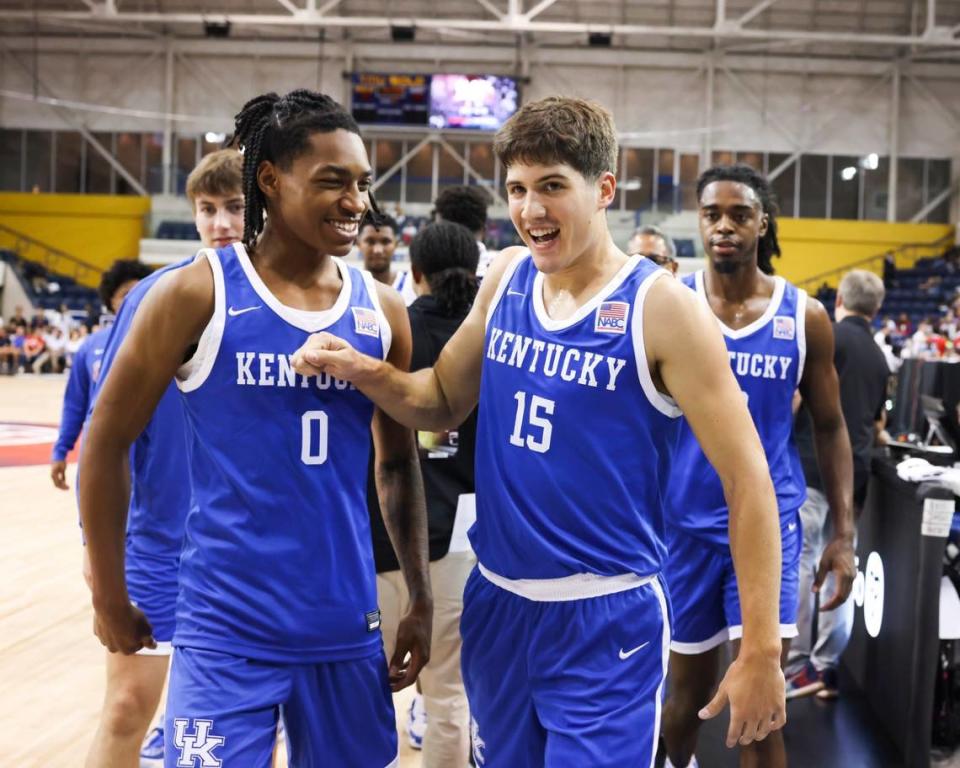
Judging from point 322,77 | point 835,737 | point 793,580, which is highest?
point 322,77

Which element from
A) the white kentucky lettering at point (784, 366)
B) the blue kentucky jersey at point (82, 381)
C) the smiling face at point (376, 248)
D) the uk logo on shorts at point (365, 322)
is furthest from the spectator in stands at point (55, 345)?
the uk logo on shorts at point (365, 322)

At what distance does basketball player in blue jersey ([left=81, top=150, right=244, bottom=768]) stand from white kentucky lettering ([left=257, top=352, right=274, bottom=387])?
0.96 m

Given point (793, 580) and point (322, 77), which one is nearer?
point (793, 580)

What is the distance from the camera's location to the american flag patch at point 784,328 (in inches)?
136

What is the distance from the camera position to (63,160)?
27141mm

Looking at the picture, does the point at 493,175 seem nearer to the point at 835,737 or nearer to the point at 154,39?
the point at 154,39

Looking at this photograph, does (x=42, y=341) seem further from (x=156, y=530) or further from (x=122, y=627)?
(x=122, y=627)

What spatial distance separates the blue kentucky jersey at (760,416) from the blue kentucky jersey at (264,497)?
5.09ft

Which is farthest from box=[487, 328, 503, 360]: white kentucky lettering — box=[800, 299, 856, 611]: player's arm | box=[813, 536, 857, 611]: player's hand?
box=[813, 536, 857, 611]: player's hand

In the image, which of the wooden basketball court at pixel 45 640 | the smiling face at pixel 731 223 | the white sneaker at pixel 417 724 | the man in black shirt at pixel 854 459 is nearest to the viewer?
the smiling face at pixel 731 223

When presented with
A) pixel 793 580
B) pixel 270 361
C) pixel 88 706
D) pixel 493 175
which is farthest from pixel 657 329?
pixel 493 175

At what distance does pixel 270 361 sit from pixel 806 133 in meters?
25.6

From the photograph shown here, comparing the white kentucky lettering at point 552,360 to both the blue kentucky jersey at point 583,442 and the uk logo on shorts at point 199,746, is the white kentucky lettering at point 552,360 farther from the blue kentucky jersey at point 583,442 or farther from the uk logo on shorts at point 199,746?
the uk logo on shorts at point 199,746

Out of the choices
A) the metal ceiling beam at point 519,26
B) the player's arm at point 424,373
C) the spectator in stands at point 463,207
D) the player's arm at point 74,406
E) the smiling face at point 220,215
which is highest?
the metal ceiling beam at point 519,26
